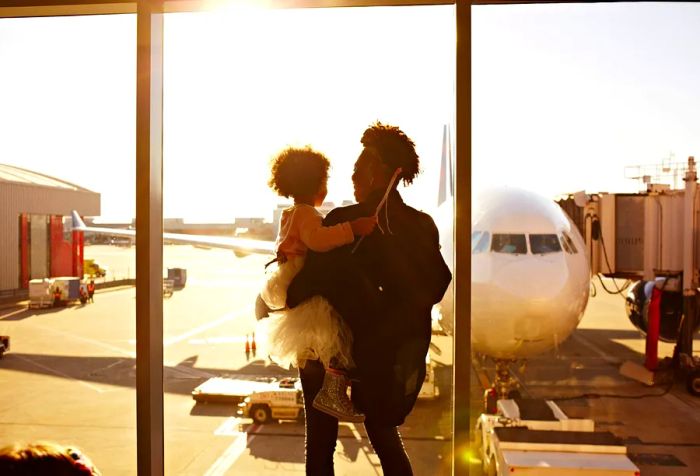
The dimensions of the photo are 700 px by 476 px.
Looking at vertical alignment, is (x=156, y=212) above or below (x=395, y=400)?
above

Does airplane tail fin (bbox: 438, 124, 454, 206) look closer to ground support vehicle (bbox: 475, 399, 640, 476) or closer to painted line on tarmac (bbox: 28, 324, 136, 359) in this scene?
painted line on tarmac (bbox: 28, 324, 136, 359)

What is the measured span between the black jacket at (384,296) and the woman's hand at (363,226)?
75mm

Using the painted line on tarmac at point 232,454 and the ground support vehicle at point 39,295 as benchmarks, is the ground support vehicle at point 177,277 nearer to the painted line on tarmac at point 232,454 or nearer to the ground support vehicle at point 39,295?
the ground support vehicle at point 39,295

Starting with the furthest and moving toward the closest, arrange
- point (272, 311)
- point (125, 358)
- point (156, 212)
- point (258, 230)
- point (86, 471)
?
point (258, 230) < point (125, 358) < point (156, 212) < point (272, 311) < point (86, 471)

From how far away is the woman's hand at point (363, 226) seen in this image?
269cm

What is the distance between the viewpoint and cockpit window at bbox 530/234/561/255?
9156 mm

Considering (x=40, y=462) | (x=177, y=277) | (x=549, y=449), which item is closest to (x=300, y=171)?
(x=40, y=462)

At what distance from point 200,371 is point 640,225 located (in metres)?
9.89

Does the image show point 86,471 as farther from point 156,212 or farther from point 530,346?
point 530,346

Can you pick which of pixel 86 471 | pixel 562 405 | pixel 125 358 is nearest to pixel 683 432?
pixel 562 405

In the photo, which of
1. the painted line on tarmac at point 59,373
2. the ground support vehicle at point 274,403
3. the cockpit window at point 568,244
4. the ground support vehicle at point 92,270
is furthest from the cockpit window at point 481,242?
the ground support vehicle at point 92,270

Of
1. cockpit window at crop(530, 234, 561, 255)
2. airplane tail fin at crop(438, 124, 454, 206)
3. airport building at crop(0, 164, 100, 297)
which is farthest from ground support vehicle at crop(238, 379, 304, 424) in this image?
airport building at crop(0, 164, 100, 297)

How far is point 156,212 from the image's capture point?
10.7 ft

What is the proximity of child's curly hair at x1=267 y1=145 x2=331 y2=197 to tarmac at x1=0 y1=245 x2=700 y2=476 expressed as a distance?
76cm
